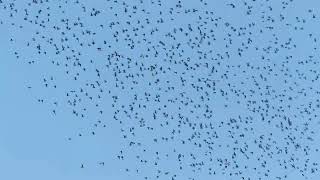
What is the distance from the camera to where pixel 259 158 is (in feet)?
44.6

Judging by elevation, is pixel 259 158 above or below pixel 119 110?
below

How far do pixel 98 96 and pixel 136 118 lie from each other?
100cm

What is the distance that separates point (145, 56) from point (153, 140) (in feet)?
6.42

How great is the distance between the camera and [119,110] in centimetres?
1365

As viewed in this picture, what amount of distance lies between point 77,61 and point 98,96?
0.92m

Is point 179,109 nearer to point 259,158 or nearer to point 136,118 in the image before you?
point 136,118

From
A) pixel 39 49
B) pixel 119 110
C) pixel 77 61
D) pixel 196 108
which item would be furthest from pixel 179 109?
pixel 39 49

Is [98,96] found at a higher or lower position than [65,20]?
lower

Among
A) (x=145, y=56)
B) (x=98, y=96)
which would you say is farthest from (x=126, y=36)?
(x=98, y=96)

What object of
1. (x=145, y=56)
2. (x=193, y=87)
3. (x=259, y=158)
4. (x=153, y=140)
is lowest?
(x=259, y=158)

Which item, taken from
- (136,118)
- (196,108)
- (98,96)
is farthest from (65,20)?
(196,108)

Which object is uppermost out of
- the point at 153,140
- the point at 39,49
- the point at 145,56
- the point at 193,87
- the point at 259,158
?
the point at 39,49

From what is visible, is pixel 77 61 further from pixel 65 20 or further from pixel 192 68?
pixel 192 68

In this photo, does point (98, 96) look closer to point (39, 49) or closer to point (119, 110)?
point (119, 110)
